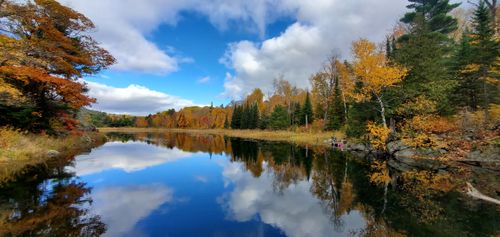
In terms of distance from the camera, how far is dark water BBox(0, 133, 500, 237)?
582cm

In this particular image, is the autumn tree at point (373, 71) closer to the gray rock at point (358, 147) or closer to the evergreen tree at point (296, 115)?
the gray rock at point (358, 147)

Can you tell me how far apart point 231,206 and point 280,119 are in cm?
4660

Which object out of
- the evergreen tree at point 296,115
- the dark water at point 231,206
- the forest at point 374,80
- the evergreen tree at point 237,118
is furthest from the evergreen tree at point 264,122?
the dark water at point 231,206

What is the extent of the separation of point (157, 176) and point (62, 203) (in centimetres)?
529

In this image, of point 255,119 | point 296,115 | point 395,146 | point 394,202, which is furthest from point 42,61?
point 255,119

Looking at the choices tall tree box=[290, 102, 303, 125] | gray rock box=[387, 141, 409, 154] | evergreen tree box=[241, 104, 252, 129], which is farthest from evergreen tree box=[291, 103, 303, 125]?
gray rock box=[387, 141, 409, 154]

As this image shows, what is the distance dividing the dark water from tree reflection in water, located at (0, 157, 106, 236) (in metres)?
0.02

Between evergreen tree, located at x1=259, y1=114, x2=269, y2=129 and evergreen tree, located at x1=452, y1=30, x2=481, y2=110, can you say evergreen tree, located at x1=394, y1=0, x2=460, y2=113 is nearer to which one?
evergreen tree, located at x1=452, y1=30, x2=481, y2=110

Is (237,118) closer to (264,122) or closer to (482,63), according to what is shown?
(264,122)

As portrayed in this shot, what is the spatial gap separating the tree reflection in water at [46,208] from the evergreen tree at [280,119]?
45.4m

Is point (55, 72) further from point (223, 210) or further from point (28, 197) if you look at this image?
point (223, 210)

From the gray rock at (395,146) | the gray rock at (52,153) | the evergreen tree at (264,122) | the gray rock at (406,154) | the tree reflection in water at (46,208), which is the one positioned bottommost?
the tree reflection in water at (46,208)

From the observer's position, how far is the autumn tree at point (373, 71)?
17344mm

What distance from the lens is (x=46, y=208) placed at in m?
6.54
